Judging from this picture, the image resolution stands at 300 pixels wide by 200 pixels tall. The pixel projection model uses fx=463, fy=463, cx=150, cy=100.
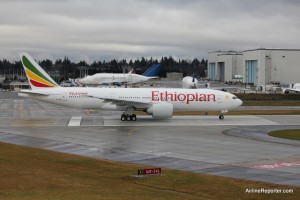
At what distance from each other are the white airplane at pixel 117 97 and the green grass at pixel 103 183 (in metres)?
24.4

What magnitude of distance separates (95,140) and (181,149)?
25.2 feet

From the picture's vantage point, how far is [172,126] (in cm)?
4631

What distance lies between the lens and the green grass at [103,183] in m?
18.2

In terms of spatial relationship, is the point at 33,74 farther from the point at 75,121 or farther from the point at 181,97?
the point at 181,97

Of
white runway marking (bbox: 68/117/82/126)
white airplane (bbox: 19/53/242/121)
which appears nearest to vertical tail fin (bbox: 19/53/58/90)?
white airplane (bbox: 19/53/242/121)

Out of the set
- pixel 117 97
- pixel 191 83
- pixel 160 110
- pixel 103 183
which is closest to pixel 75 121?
pixel 117 97

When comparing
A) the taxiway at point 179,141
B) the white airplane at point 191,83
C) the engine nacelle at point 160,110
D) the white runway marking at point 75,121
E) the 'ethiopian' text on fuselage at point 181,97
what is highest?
the white airplane at point 191,83

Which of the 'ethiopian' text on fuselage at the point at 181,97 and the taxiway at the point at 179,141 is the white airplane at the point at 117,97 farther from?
the taxiway at the point at 179,141

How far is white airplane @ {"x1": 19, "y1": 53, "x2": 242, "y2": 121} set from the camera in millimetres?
50531

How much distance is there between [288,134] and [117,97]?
19449mm

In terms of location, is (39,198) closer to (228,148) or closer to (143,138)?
(228,148)

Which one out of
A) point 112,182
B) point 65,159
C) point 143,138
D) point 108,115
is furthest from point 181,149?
point 108,115

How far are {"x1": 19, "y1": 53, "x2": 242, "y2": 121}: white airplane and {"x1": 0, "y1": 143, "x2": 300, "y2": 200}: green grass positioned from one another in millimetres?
24400

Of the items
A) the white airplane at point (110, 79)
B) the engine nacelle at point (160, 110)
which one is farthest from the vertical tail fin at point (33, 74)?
the white airplane at point (110, 79)
